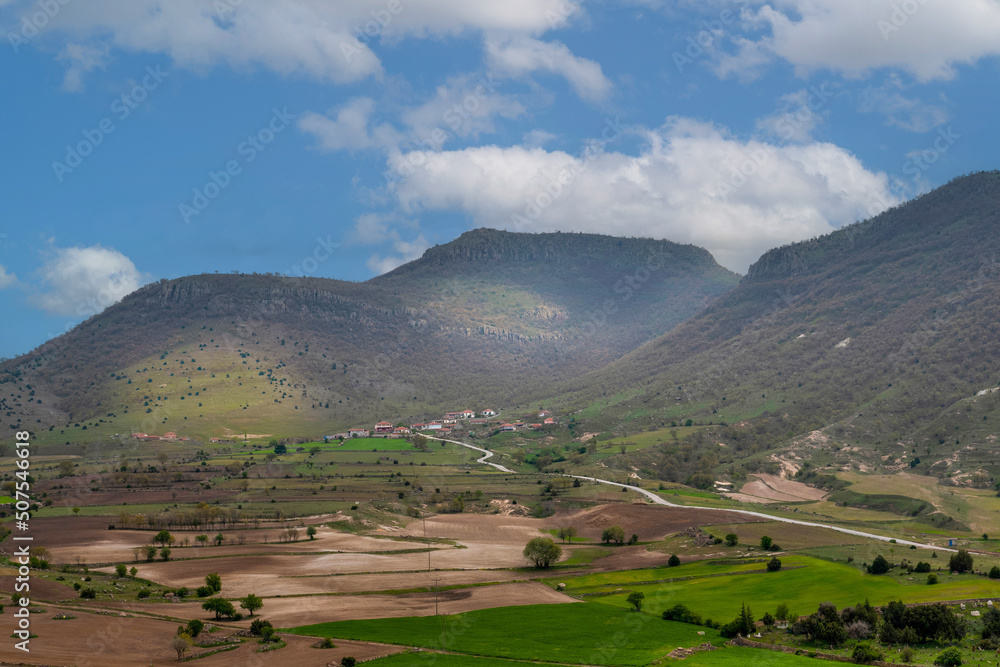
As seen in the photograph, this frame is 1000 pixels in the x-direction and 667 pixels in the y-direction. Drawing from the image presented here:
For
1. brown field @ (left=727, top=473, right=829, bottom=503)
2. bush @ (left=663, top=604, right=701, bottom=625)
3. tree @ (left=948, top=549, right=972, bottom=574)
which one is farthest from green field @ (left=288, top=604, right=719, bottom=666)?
brown field @ (left=727, top=473, right=829, bottom=503)

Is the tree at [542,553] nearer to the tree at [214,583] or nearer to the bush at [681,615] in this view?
the bush at [681,615]

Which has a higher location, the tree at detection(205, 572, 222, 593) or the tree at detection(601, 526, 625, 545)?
the tree at detection(205, 572, 222, 593)

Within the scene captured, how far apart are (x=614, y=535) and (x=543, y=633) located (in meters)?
43.9

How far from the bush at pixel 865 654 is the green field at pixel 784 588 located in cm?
1153

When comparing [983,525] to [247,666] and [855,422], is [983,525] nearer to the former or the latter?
[855,422]

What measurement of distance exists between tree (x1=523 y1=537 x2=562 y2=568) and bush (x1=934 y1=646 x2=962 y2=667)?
155 feet

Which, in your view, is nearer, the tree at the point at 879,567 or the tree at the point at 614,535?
the tree at the point at 879,567

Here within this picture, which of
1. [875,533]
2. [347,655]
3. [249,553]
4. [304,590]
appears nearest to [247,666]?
[347,655]

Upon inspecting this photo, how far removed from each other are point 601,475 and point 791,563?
73.1m

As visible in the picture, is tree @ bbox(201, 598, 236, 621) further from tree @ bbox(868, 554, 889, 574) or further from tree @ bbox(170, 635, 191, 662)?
tree @ bbox(868, 554, 889, 574)

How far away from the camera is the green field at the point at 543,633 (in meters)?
57.9

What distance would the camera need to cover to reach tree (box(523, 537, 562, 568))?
9112cm

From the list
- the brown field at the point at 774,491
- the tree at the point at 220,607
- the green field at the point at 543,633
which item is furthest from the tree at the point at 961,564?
the tree at the point at 220,607

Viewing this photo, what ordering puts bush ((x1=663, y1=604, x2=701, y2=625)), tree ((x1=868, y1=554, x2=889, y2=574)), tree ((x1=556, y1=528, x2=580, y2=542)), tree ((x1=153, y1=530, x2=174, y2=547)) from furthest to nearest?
tree ((x1=556, y1=528, x2=580, y2=542)) < tree ((x1=153, y1=530, x2=174, y2=547)) < tree ((x1=868, y1=554, x2=889, y2=574)) < bush ((x1=663, y1=604, x2=701, y2=625))
